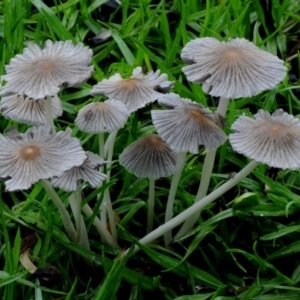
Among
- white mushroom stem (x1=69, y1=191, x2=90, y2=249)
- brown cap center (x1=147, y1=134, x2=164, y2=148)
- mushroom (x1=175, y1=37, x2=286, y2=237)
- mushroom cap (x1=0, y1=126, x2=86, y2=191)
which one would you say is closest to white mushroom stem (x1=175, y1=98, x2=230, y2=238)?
mushroom (x1=175, y1=37, x2=286, y2=237)

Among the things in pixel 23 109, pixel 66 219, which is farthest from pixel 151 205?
pixel 23 109

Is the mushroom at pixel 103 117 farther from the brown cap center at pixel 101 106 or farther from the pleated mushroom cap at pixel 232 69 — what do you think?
the pleated mushroom cap at pixel 232 69

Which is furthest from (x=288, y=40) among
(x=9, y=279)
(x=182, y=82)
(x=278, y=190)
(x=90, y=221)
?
(x=9, y=279)

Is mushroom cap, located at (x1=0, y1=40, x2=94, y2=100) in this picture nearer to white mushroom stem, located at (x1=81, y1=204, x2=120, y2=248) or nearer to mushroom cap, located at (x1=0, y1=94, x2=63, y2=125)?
mushroom cap, located at (x1=0, y1=94, x2=63, y2=125)

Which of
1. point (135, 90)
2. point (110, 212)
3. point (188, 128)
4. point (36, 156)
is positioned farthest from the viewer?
point (110, 212)

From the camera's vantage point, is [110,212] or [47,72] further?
[110,212]

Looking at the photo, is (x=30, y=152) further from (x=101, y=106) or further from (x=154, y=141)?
(x=154, y=141)

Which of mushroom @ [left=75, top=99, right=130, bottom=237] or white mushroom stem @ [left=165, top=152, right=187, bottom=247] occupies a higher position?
mushroom @ [left=75, top=99, right=130, bottom=237]
